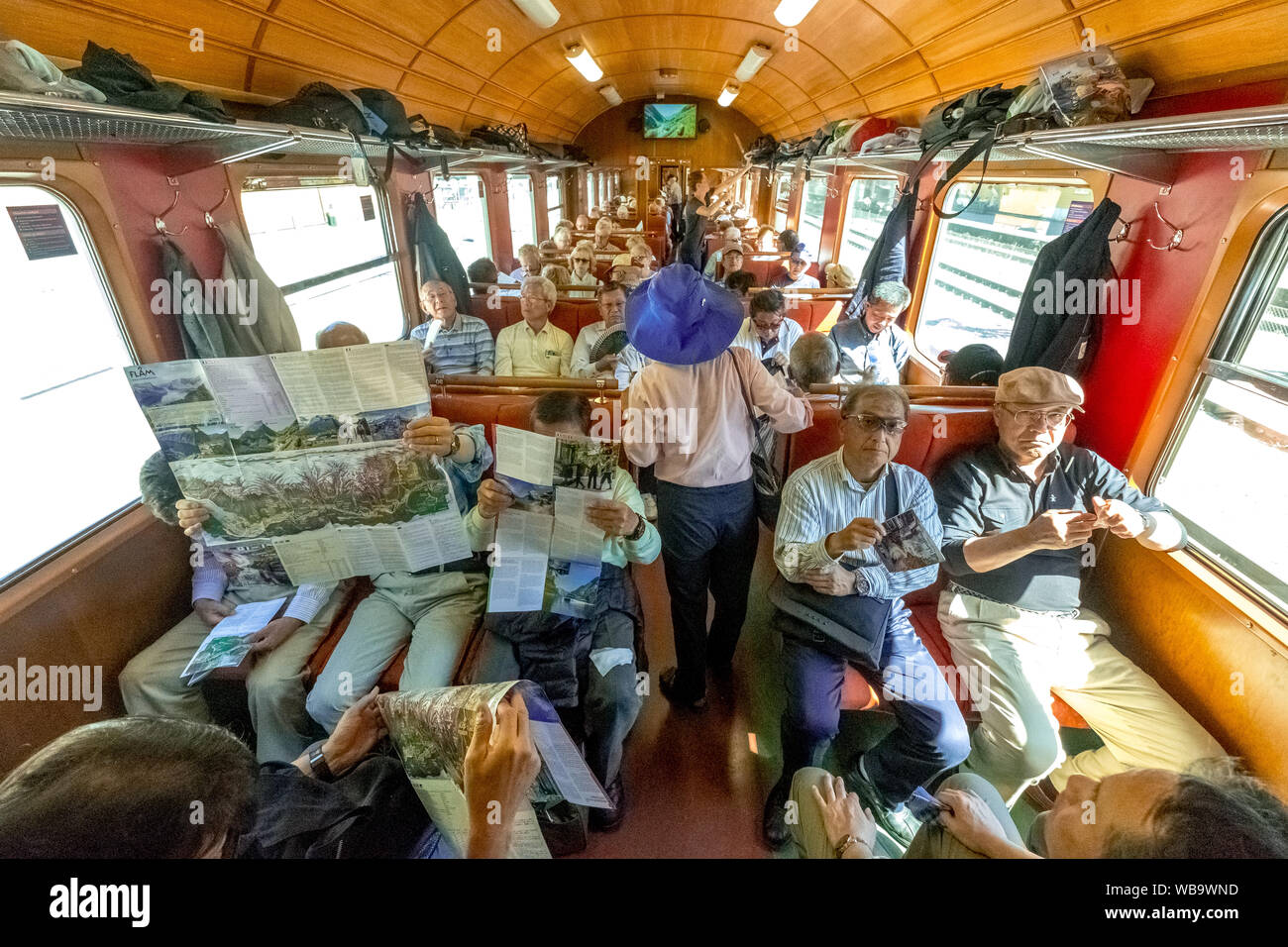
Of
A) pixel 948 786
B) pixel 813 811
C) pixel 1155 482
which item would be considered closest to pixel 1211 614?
pixel 1155 482

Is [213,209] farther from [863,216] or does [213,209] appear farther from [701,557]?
[863,216]

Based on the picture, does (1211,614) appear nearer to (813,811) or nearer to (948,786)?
(948,786)

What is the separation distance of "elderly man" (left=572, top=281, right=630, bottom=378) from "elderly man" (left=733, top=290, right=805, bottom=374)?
108 centimetres

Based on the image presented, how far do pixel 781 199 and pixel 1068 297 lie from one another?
1230 cm

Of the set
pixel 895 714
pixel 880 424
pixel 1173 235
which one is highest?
pixel 1173 235

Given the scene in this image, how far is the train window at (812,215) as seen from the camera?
10.3 metres

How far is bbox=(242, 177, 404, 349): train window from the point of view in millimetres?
4273

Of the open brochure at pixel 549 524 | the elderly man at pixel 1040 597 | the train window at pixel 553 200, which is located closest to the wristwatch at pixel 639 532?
the open brochure at pixel 549 524

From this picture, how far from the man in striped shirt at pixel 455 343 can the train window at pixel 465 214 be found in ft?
12.3

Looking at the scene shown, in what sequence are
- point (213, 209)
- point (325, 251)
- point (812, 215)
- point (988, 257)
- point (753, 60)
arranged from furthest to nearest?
point (812, 215) < point (753, 60) < point (325, 251) < point (988, 257) < point (213, 209)

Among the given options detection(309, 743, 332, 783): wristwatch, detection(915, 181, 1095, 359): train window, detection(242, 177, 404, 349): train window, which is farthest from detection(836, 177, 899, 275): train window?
detection(309, 743, 332, 783): wristwatch

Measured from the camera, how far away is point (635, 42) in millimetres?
8000

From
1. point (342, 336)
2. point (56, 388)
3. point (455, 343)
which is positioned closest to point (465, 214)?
point (455, 343)

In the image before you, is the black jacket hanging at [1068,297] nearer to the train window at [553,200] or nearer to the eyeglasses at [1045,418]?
the eyeglasses at [1045,418]
